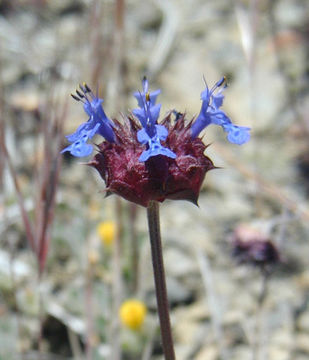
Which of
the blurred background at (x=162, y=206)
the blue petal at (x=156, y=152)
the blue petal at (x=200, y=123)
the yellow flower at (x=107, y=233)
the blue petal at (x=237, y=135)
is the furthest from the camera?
the yellow flower at (x=107, y=233)

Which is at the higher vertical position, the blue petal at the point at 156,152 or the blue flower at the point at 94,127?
the blue flower at the point at 94,127

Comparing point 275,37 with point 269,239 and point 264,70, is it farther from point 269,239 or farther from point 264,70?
point 269,239

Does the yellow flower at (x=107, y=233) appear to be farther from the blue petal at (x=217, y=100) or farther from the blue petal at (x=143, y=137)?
the blue petal at (x=143, y=137)

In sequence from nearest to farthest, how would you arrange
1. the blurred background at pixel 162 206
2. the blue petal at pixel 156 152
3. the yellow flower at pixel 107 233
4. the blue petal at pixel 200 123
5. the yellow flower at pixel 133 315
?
the blue petal at pixel 156 152 → the blue petal at pixel 200 123 → the blurred background at pixel 162 206 → the yellow flower at pixel 133 315 → the yellow flower at pixel 107 233

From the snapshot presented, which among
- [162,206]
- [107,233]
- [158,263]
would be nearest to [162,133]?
[158,263]

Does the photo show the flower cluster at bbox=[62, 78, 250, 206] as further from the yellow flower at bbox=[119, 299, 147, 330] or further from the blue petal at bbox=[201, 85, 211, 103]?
the yellow flower at bbox=[119, 299, 147, 330]

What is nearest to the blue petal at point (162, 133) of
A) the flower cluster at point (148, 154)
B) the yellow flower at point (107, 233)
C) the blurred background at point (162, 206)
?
the flower cluster at point (148, 154)

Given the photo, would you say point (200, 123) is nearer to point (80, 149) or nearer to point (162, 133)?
point (162, 133)

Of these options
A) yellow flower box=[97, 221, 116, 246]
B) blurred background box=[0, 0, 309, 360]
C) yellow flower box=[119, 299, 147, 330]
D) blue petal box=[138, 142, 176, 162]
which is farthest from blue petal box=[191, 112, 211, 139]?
yellow flower box=[97, 221, 116, 246]
